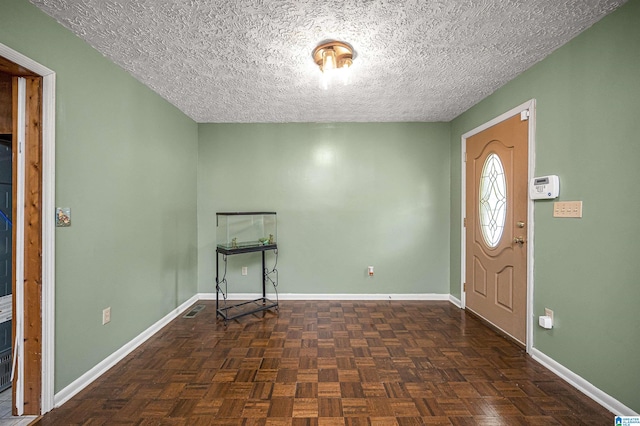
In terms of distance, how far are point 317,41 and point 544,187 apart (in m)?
1.95

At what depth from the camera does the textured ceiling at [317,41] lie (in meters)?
1.51

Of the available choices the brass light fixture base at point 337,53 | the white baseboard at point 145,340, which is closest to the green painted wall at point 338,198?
the white baseboard at point 145,340

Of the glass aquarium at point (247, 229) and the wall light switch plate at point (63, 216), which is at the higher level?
the wall light switch plate at point (63, 216)

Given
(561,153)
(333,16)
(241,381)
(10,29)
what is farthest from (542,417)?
(10,29)

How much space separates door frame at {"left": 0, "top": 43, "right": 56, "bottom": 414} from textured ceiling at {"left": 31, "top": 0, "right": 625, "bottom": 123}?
50 cm

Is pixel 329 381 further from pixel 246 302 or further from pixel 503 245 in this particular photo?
pixel 503 245

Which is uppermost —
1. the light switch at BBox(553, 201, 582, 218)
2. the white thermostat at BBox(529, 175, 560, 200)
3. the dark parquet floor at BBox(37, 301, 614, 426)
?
the white thermostat at BBox(529, 175, 560, 200)

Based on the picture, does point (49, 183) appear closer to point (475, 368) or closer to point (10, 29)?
point (10, 29)

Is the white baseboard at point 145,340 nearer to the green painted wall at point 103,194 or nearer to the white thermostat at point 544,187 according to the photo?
the green painted wall at point 103,194

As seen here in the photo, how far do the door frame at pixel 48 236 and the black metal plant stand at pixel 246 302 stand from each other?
1349mm

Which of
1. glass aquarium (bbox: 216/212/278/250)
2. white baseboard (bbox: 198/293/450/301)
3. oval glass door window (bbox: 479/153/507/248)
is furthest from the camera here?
white baseboard (bbox: 198/293/450/301)

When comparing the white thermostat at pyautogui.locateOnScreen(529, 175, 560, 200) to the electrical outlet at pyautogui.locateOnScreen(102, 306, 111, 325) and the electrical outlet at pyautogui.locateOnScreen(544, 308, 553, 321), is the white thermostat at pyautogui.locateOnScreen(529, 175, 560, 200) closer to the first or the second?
the electrical outlet at pyautogui.locateOnScreen(544, 308, 553, 321)

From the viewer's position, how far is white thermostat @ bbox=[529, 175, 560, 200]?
1.91 meters

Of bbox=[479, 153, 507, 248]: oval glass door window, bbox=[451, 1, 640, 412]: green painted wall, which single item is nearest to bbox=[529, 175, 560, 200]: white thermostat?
bbox=[451, 1, 640, 412]: green painted wall
